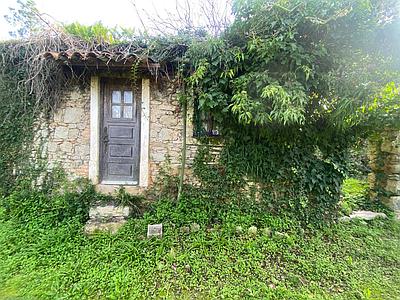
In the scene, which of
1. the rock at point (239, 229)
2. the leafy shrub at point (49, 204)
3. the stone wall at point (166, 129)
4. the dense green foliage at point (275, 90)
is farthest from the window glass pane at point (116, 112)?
the rock at point (239, 229)

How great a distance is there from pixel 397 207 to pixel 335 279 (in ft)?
9.97

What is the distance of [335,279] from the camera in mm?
2746

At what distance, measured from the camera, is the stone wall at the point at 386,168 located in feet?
15.0

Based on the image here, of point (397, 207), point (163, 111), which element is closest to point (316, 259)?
point (397, 207)

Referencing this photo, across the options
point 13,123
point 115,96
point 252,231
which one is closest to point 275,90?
point 252,231

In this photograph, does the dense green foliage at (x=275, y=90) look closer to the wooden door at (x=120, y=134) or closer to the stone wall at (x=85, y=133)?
the stone wall at (x=85, y=133)

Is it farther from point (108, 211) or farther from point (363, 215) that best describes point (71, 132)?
point (363, 215)

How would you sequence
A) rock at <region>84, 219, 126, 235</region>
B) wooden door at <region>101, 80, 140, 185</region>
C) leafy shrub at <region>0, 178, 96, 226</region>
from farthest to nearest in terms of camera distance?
wooden door at <region>101, 80, 140, 185</region>
leafy shrub at <region>0, 178, 96, 226</region>
rock at <region>84, 219, 126, 235</region>

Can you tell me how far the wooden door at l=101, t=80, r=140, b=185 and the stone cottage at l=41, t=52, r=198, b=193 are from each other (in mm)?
18

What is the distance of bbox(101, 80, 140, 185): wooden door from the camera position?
4.14 metres

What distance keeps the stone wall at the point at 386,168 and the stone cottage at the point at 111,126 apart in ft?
13.5

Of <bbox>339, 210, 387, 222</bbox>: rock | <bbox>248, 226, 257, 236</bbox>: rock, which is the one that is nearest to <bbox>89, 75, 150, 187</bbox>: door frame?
<bbox>248, 226, 257, 236</bbox>: rock

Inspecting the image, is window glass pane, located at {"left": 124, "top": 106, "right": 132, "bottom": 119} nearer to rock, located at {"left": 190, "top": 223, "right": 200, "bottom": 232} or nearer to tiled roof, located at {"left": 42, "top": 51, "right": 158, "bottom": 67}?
tiled roof, located at {"left": 42, "top": 51, "right": 158, "bottom": 67}

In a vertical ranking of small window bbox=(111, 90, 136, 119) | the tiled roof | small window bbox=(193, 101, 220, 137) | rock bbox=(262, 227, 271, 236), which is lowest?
rock bbox=(262, 227, 271, 236)
